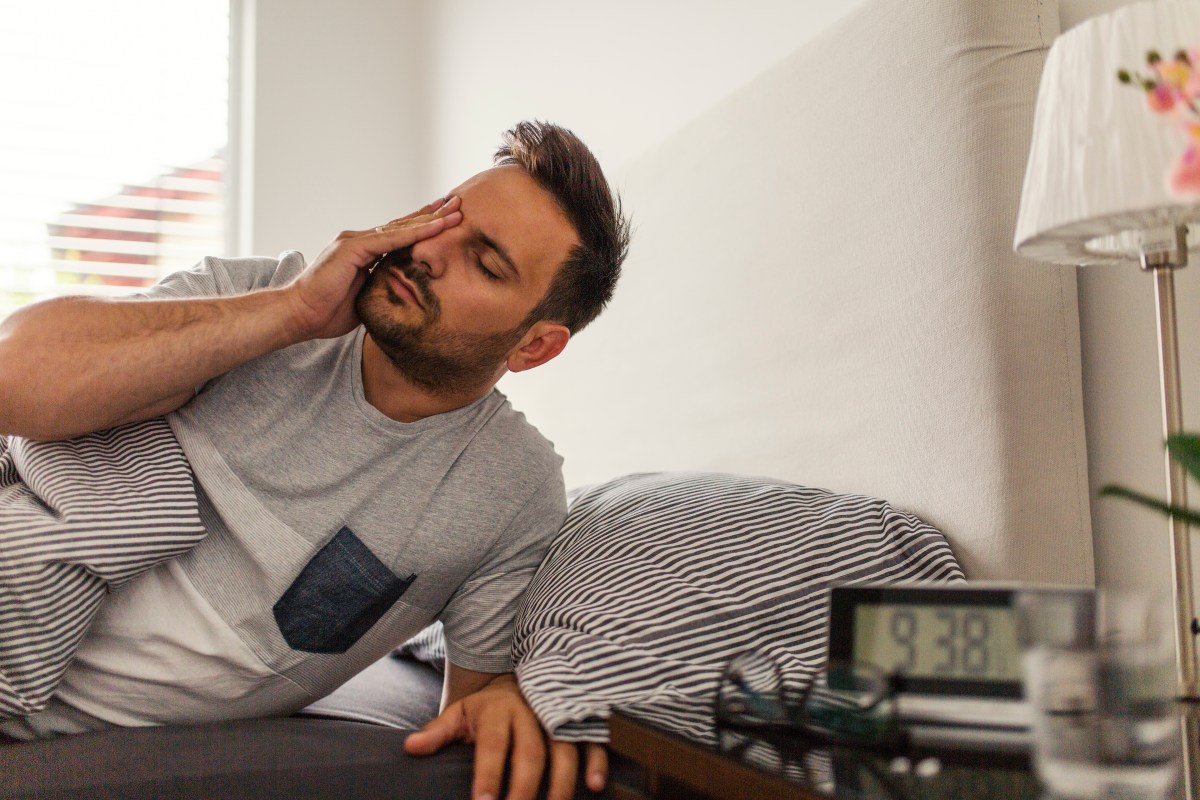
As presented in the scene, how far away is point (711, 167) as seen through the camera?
61.5 inches

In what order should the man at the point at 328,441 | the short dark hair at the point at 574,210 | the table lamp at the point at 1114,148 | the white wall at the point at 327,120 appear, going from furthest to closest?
the white wall at the point at 327,120 < the short dark hair at the point at 574,210 < the man at the point at 328,441 < the table lamp at the point at 1114,148

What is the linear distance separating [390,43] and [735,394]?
2279mm

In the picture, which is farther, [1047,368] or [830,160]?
[830,160]

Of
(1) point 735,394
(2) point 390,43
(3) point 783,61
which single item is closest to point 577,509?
(1) point 735,394

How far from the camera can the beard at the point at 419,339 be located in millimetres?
1213

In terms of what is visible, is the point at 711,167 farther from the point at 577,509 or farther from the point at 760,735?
the point at 760,735

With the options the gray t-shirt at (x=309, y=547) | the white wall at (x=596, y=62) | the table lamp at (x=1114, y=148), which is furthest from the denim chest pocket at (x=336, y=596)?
the white wall at (x=596, y=62)

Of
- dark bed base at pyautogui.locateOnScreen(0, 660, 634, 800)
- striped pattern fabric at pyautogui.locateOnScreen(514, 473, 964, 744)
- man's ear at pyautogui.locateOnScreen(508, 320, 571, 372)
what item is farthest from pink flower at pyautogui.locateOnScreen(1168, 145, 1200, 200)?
man's ear at pyautogui.locateOnScreen(508, 320, 571, 372)

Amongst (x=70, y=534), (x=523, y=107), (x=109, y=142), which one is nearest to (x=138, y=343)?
(x=70, y=534)

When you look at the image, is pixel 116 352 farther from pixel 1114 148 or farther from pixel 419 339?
pixel 1114 148

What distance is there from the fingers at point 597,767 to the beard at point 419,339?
547mm

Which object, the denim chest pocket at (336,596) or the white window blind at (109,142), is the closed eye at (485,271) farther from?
the white window blind at (109,142)

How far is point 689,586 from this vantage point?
0.96 meters

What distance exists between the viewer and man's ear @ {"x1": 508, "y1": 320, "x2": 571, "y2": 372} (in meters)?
1.39
